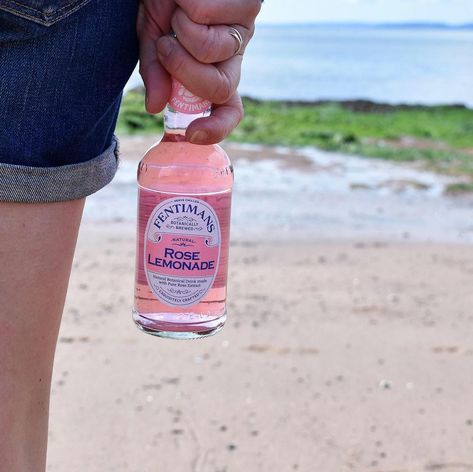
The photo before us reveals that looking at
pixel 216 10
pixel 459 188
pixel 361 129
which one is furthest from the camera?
pixel 361 129

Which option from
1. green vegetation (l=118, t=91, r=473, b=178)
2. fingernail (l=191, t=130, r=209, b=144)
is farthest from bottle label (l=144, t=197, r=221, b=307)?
green vegetation (l=118, t=91, r=473, b=178)

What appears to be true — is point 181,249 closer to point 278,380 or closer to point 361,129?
point 278,380

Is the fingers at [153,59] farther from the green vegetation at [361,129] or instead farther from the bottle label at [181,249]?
the green vegetation at [361,129]

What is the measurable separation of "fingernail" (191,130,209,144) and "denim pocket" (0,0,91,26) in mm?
322

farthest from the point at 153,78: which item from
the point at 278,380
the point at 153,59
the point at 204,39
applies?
the point at 278,380

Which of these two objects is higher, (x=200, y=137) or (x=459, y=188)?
(x=200, y=137)

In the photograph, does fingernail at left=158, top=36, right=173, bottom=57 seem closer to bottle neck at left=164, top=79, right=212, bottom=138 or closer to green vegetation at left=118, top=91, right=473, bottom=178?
bottle neck at left=164, top=79, right=212, bottom=138

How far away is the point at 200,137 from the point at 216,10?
0.22 meters

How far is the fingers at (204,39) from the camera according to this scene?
1473 millimetres

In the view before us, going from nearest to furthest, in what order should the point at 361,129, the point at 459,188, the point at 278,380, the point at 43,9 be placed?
the point at 43,9, the point at 278,380, the point at 459,188, the point at 361,129

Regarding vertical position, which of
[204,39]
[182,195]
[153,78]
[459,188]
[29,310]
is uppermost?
[204,39]

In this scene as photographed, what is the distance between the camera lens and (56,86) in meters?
1.33

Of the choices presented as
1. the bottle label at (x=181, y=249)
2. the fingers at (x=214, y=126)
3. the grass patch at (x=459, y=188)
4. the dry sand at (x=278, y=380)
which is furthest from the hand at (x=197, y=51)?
the grass patch at (x=459, y=188)

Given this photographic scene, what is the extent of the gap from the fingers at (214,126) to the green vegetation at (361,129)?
9.62m
